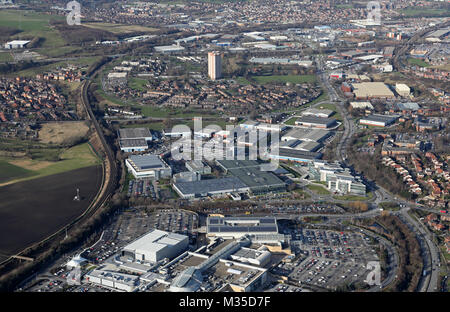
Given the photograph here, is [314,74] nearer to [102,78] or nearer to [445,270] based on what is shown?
[102,78]

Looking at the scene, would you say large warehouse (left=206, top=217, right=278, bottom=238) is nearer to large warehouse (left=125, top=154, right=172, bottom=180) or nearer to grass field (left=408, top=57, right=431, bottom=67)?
large warehouse (left=125, top=154, right=172, bottom=180)

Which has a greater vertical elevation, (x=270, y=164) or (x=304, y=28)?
(x=304, y=28)

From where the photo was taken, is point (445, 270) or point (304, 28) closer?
point (445, 270)

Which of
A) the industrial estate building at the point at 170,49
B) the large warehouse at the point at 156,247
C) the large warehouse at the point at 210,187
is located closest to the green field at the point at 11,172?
the large warehouse at the point at 210,187

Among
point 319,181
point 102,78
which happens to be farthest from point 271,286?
point 102,78

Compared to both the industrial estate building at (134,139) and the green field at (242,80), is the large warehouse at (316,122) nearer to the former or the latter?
the industrial estate building at (134,139)

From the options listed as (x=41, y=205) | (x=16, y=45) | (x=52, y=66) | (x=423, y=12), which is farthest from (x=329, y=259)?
(x=423, y=12)
